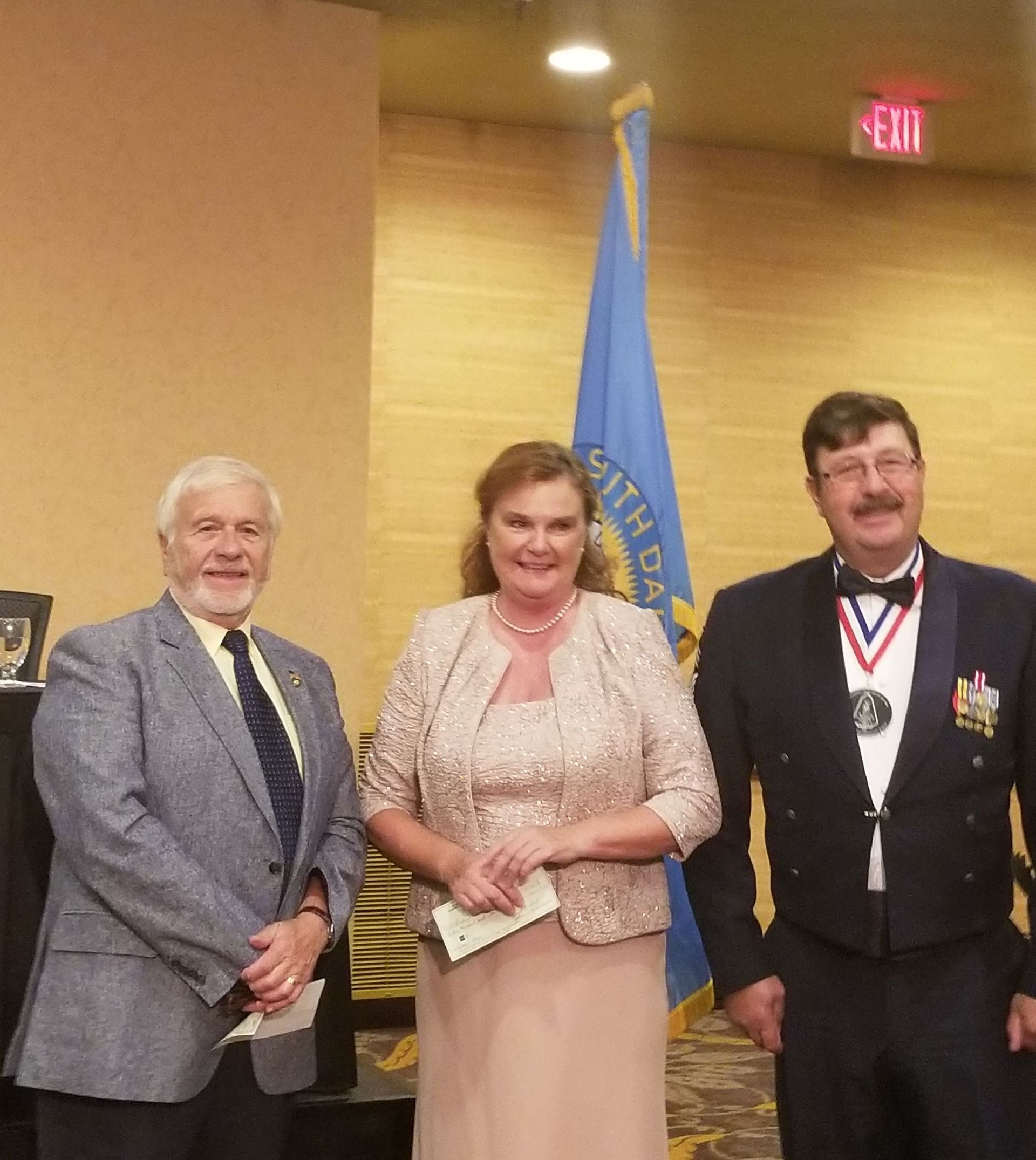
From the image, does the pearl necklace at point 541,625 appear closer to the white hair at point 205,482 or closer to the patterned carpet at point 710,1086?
the white hair at point 205,482

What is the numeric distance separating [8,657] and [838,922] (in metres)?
2.01

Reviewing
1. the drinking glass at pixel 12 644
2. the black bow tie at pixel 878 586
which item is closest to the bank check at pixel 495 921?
the black bow tie at pixel 878 586

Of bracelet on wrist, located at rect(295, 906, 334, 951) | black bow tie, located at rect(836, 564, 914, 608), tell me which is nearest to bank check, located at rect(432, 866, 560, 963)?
bracelet on wrist, located at rect(295, 906, 334, 951)

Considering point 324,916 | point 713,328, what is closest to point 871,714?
point 324,916

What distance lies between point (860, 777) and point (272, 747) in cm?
96

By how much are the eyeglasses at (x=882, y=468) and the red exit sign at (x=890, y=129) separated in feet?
10.7

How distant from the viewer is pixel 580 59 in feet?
16.6

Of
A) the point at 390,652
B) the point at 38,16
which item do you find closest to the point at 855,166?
the point at 390,652

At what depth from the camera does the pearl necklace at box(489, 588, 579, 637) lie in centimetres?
272

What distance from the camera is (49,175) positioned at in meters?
4.43

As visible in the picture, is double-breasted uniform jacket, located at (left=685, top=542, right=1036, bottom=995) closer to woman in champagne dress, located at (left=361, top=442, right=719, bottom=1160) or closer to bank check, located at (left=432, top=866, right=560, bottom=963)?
woman in champagne dress, located at (left=361, top=442, right=719, bottom=1160)

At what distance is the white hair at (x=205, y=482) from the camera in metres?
2.53

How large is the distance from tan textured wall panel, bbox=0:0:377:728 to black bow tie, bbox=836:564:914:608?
2366 mm

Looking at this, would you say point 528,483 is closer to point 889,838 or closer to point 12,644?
point 889,838
